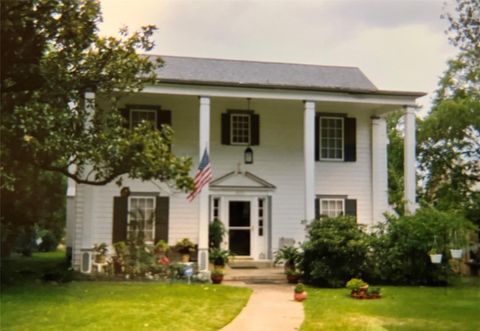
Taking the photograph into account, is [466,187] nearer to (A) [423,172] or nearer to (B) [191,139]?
(A) [423,172]

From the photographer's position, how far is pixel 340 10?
445 inches

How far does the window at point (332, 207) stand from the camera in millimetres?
18125

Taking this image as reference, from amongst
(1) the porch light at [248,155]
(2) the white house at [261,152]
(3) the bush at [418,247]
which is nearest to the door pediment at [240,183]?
(2) the white house at [261,152]

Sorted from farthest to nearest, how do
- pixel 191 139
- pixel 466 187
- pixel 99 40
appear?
pixel 466 187, pixel 191 139, pixel 99 40

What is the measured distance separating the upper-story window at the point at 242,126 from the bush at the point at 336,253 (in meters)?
4.71

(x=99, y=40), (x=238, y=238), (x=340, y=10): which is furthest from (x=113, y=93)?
(x=238, y=238)

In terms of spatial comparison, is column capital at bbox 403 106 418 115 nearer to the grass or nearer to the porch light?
the porch light

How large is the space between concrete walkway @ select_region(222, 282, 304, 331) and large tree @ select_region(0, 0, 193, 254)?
2.88m

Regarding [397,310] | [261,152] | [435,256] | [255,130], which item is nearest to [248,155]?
[261,152]

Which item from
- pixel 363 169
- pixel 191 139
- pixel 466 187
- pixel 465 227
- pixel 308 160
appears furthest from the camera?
pixel 466 187

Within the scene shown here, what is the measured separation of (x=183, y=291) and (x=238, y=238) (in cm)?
584

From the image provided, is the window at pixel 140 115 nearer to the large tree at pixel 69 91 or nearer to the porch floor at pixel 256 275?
the large tree at pixel 69 91

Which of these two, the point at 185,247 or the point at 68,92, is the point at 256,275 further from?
the point at 68,92

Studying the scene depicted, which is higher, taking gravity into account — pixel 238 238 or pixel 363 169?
pixel 363 169
